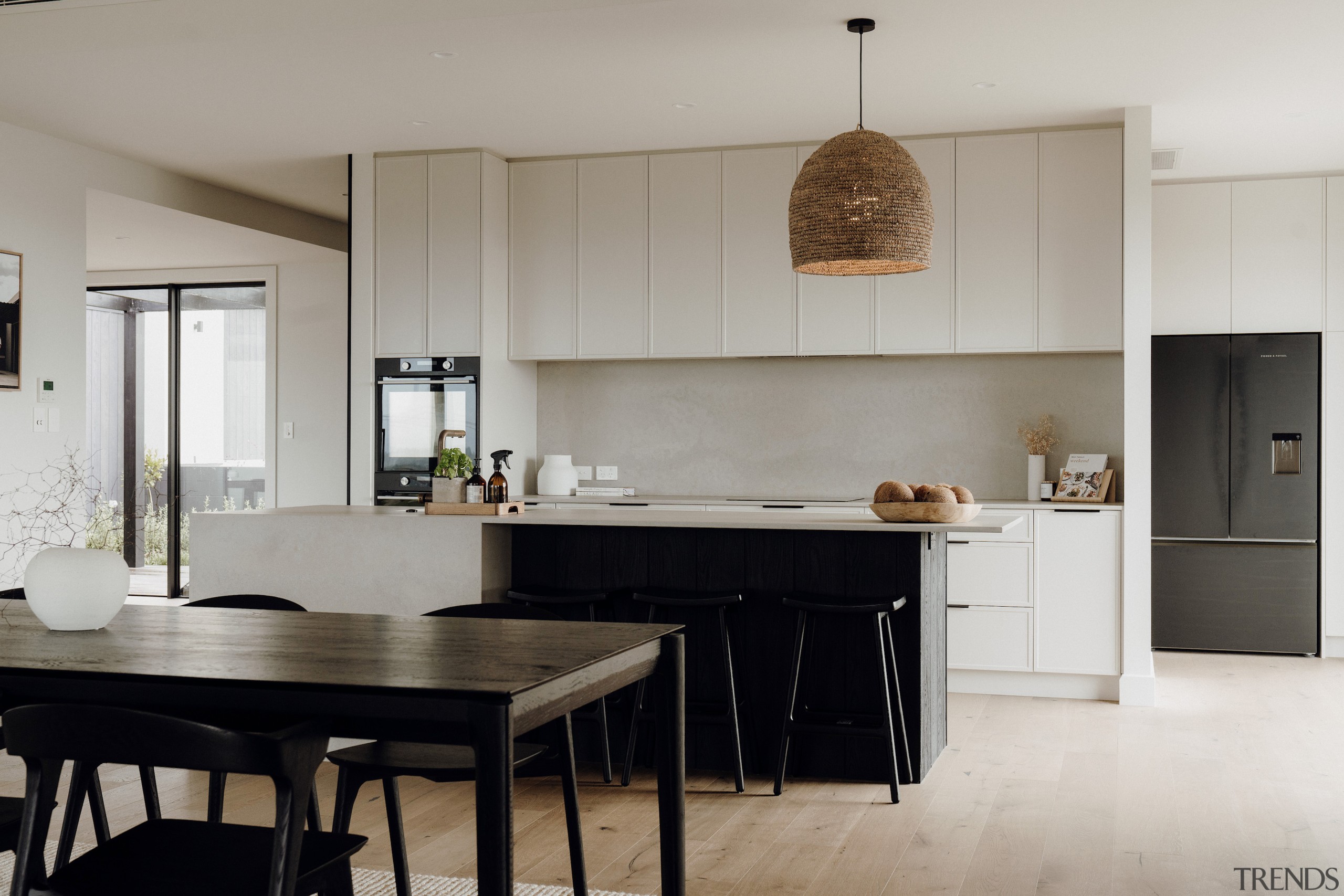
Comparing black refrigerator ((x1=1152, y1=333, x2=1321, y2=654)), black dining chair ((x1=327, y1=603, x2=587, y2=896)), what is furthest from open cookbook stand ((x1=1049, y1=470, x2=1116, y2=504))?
black dining chair ((x1=327, y1=603, x2=587, y2=896))

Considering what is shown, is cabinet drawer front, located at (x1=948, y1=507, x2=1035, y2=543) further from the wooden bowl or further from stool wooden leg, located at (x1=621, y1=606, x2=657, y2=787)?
stool wooden leg, located at (x1=621, y1=606, x2=657, y2=787)

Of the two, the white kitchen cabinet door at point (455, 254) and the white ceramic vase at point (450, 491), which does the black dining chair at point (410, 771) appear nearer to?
the white ceramic vase at point (450, 491)

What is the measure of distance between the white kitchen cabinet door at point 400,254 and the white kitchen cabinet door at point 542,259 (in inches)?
18.7

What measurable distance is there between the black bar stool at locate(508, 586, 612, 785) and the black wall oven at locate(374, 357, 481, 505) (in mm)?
2053

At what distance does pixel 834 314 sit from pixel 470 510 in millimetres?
2450

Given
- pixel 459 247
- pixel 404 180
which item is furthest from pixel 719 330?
pixel 404 180

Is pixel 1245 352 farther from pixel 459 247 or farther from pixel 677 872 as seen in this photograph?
pixel 677 872

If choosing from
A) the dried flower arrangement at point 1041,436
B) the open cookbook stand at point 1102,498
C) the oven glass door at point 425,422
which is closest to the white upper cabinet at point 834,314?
the dried flower arrangement at point 1041,436

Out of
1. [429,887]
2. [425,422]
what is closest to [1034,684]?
[425,422]

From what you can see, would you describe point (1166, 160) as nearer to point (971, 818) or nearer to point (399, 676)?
point (971, 818)

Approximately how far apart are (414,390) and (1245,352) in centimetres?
443

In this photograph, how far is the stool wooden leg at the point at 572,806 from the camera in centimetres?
257

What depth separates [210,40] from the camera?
14.6 ft

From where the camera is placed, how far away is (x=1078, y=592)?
548 centimetres
